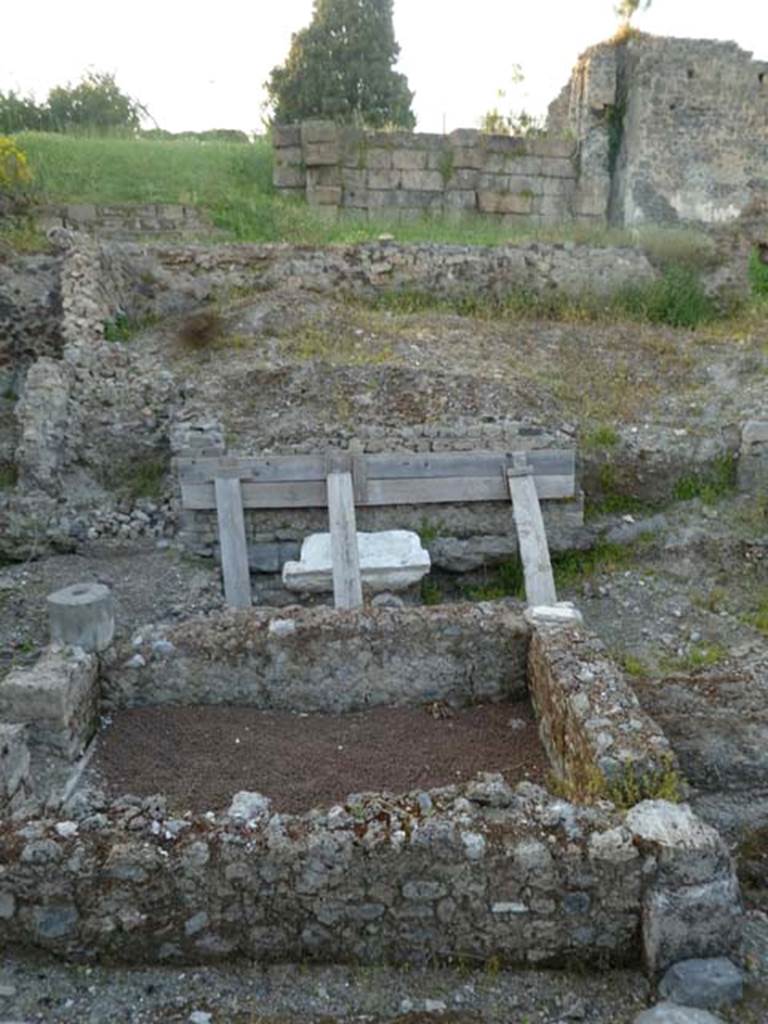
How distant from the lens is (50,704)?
462cm

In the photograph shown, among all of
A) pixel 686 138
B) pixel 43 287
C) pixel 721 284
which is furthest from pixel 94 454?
pixel 686 138

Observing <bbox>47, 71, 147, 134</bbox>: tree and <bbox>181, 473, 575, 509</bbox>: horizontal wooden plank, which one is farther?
<bbox>47, 71, 147, 134</bbox>: tree

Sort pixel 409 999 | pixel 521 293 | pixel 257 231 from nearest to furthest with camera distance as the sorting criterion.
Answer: pixel 409 999 → pixel 521 293 → pixel 257 231

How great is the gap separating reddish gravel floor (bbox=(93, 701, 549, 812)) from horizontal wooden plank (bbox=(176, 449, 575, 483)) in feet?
11.6

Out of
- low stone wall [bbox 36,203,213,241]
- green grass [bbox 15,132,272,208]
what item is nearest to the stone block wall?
green grass [bbox 15,132,272,208]

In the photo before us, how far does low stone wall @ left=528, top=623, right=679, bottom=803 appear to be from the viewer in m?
3.90

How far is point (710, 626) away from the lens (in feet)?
24.2

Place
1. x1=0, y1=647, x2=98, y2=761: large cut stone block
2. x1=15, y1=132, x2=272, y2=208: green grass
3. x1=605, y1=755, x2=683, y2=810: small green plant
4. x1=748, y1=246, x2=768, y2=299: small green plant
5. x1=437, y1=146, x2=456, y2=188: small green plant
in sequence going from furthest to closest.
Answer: x1=437, y1=146, x2=456, y2=188: small green plant, x1=15, y1=132, x2=272, y2=208: green grass, x1=748, y1=246, x2=768, y2=299: small green plant, x1=0, y1=647, x2=98, y2=761: large cut stone block, x1=605, y1=755, x2=683, y2=810: small green plant

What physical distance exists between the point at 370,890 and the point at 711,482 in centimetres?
721

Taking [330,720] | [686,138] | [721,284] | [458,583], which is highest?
[686,138]

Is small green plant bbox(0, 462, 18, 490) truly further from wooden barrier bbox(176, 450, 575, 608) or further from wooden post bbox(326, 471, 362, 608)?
wooden post bbox(326, 471, 362, 608)

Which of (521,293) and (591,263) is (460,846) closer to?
(521,293)

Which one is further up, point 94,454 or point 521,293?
point 521,293

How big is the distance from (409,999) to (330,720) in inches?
82.0
